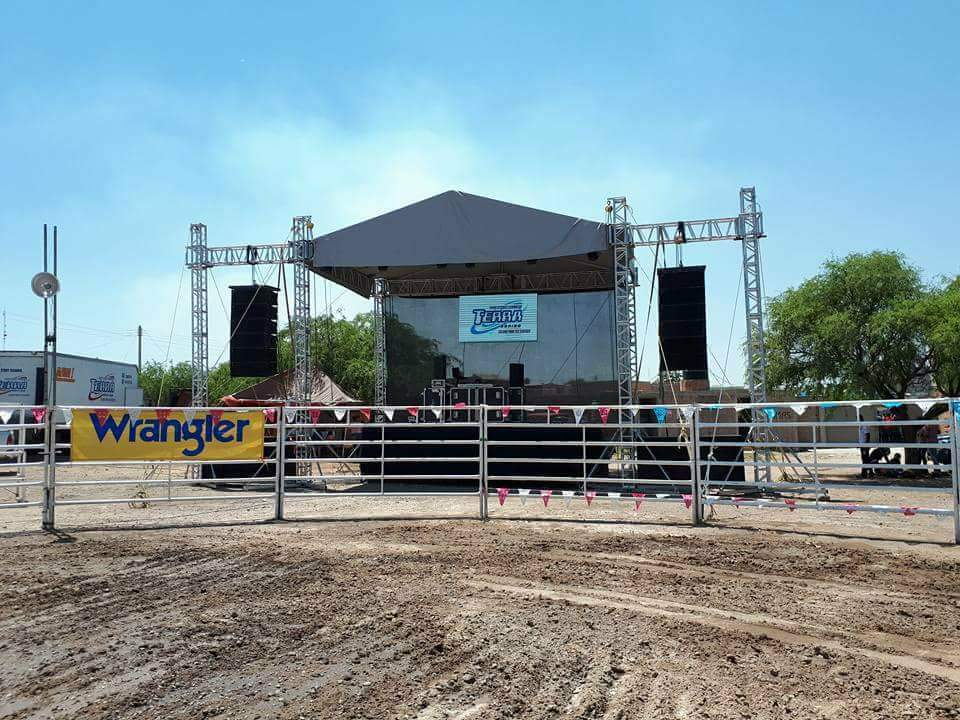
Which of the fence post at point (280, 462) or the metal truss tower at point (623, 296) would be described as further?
the metal truss tower at point (623, 296)

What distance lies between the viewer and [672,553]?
6539 millimetres

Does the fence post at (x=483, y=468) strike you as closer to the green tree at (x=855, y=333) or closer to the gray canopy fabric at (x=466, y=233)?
the gray canopy fabric at (x=466, y=233)

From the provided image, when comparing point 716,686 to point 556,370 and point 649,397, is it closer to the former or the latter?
point 556,370

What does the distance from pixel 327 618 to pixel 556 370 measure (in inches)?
620

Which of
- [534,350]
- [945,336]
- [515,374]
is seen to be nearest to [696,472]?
[945,336]

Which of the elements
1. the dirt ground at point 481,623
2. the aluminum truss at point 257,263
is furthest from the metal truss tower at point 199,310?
the dirt ground at point 481,623

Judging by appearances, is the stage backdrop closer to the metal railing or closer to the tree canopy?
the metal railing

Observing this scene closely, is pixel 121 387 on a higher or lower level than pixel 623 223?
lower

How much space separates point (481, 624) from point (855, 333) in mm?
16077

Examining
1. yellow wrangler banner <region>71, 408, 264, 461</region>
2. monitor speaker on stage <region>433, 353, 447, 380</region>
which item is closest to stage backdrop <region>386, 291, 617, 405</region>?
monitor speaker on stage <region>433, 353, 447, 380</region>

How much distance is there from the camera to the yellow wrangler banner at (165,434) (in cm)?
845

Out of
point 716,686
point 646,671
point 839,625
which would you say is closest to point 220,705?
point 646,671

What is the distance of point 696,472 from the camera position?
8266 mm

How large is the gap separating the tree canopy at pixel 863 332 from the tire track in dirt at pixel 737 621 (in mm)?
13934
